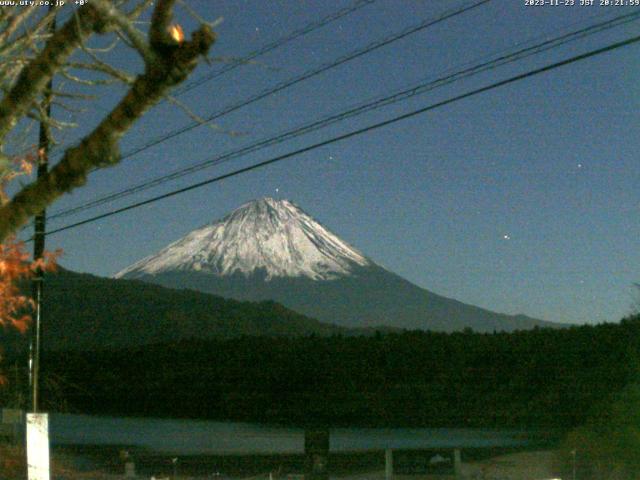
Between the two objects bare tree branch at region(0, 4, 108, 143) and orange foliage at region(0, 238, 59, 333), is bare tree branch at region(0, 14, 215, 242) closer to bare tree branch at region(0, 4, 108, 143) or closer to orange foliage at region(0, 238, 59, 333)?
bare tree branch at region(0, 4, 108, 143)

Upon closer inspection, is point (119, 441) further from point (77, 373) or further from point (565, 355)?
point (77, 373)

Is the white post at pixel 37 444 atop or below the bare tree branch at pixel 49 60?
below

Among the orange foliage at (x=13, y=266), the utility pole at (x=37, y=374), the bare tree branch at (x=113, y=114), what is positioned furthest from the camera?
the utility pole at (x=37, y=374)

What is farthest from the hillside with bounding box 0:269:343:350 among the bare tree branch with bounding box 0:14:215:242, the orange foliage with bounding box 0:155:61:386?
the bare tree branch with bounding box 0:14:215:242

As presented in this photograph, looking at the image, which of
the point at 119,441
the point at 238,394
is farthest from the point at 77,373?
the point at 119,441

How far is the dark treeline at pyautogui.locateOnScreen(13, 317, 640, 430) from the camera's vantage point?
122ft

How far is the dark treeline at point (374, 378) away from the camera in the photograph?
3716 cm

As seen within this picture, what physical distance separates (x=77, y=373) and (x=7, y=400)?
29.3 m

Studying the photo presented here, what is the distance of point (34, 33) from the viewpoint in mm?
8891

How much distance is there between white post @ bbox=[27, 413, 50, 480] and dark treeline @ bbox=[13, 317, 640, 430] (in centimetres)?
2259

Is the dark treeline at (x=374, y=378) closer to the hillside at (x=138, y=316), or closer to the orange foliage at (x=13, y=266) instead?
the hillside at (x=138, y=316)

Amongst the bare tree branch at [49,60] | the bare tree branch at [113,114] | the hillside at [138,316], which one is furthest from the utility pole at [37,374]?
the hillside at [138,316]

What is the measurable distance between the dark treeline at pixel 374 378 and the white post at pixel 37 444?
22588 millimetres

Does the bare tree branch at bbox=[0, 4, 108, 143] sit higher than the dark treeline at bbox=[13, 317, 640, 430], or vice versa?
the bare tree branch at bbox=[0, 4, 108, 143]
